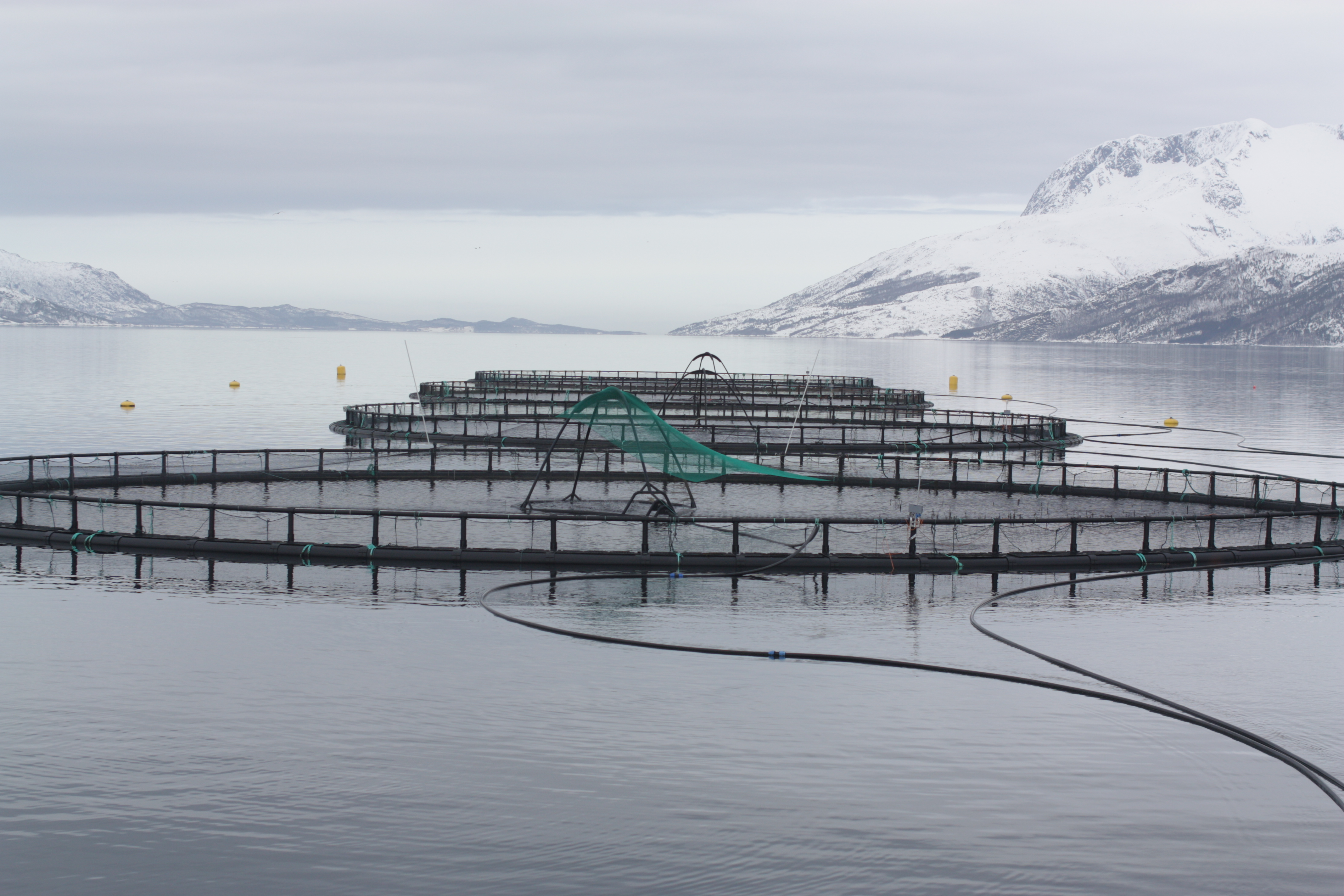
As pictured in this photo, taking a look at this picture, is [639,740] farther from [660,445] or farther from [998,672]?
[660,445]

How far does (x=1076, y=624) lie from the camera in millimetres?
26312

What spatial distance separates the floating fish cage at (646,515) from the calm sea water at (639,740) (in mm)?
1251

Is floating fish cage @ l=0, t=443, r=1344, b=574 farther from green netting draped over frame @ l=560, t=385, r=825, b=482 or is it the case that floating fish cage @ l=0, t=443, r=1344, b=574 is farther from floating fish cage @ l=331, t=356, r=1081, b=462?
floating fish cage @ l=331, t=356, r=1081, b=462

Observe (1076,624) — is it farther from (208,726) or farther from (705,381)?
(705,381)

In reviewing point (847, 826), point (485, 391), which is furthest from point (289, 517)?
point (485, 391)

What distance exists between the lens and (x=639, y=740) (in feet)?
60.0

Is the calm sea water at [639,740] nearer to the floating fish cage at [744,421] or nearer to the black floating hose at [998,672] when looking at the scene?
the black floating hose at [998,672]

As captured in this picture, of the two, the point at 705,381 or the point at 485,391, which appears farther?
the point at 705,381

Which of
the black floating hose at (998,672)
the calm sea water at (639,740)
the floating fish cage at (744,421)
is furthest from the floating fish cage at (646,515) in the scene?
the floating fish cage at (744,421)

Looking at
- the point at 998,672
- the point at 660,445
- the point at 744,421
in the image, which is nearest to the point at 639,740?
the point at 998,672

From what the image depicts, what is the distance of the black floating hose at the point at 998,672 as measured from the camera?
58.5ft

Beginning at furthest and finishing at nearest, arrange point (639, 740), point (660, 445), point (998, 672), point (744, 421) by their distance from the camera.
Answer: point (744, 421), point (660, 445), point (998, 672), point (639, 740)

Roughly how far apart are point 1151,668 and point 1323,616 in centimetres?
765

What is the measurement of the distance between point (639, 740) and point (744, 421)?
6101 centimetres
